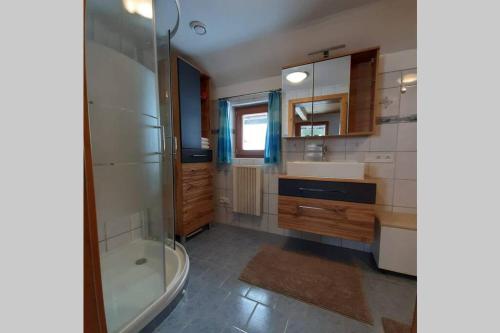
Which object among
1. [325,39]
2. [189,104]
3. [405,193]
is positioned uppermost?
[325,39]

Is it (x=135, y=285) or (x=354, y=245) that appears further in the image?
(x=354, y=245)

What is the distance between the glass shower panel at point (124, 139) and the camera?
741mm

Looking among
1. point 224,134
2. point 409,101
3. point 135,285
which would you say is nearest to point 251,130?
point 224,134

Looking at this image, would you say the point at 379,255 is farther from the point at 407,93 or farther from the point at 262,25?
the point at 262,25

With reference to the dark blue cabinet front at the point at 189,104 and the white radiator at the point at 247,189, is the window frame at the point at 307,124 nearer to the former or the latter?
the white radiator at the point at 247,189

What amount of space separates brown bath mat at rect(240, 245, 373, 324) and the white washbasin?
784 millimetres

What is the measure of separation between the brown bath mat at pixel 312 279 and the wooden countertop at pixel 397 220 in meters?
0.48

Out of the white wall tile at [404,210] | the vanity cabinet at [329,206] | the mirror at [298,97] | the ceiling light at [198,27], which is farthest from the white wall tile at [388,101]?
the ceiling light at [198,27]

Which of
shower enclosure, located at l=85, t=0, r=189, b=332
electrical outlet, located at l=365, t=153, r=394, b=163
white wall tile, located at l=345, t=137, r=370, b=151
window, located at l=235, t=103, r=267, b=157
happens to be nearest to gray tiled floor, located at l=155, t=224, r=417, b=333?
shower enclosure, located at l=85, t=0, r=189, b=332

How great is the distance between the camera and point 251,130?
2322 millimetres

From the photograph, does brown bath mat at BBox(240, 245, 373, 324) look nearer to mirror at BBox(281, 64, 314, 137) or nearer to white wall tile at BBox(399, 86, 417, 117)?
mirror at BBox(281, 64, 314, 137)

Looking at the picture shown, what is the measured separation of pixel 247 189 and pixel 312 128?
1046 mm

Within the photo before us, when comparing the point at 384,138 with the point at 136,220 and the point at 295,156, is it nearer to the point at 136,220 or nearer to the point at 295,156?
the point at 295,156
